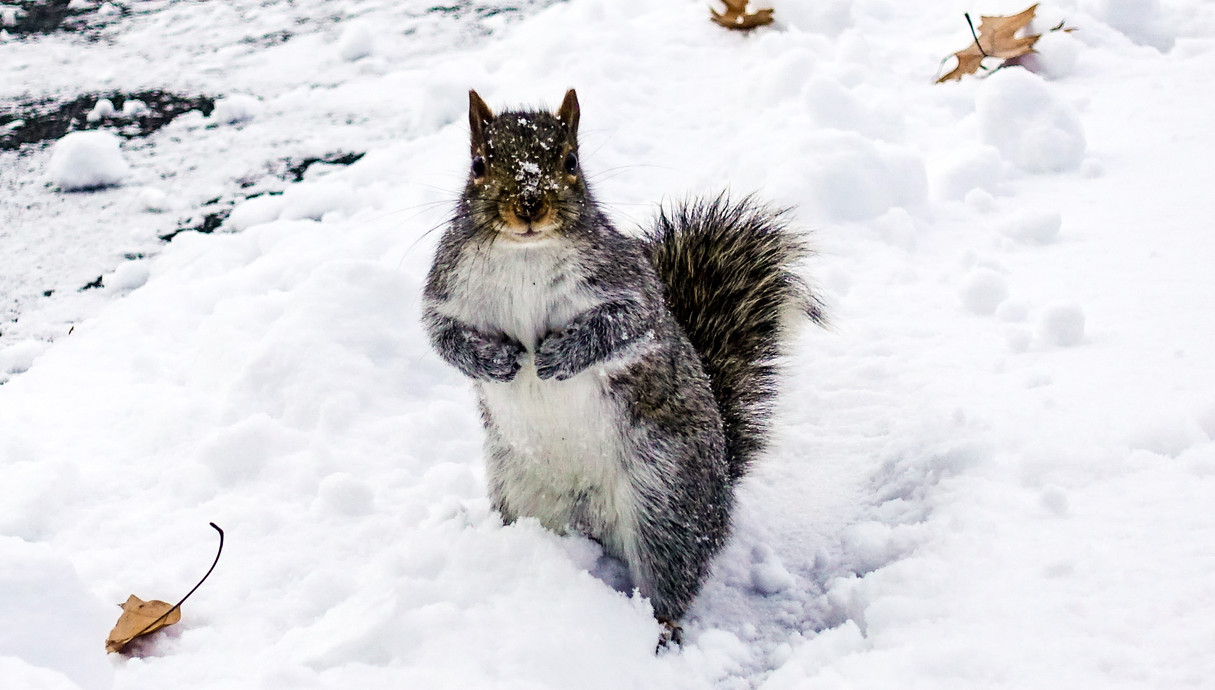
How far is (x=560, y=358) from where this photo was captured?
1657mm

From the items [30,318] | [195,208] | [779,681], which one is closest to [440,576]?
[779,681]

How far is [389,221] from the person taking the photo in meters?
3.24

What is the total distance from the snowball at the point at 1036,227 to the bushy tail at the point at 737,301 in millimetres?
907

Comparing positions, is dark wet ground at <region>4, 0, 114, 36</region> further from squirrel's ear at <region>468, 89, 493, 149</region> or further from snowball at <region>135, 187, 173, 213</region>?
squirrel's ear at <region>468, 89, 493, 149</region>

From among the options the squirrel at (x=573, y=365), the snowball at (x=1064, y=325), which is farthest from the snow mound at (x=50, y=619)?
the snowball at (x=1064, y=325)

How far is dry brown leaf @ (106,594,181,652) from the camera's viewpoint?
5.24ft

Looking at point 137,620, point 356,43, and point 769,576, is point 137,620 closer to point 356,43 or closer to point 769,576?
point 769,576

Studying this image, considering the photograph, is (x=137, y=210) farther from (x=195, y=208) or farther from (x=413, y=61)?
(x=413, y=61)

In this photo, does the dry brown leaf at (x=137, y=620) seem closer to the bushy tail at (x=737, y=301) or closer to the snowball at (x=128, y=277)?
the bushy tail at (x=737, y=301)

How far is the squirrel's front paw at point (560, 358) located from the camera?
1.66 metres

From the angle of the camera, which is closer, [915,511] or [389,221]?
[915,511]

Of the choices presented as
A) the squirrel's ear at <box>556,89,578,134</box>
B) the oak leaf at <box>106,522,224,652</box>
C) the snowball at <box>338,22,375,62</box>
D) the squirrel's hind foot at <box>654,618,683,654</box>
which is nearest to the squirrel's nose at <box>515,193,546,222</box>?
the squirrel's ear at <box>556,89,578,134</box>

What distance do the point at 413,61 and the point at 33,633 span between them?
3.84 meters

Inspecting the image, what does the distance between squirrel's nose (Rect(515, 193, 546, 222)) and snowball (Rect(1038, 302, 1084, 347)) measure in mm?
1465
